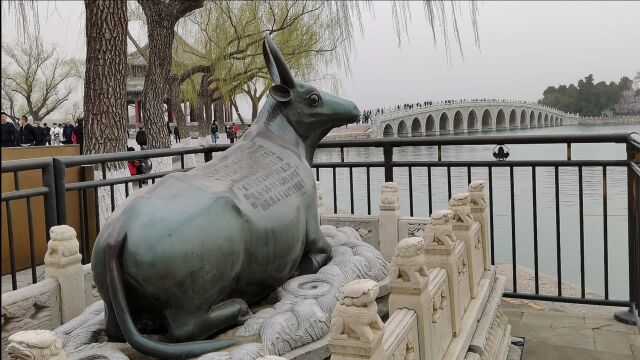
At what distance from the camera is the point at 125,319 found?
7.31ft

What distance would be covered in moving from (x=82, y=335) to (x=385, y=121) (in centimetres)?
4387

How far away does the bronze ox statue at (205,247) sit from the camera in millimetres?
2275

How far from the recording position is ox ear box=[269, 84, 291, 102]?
3.33 m

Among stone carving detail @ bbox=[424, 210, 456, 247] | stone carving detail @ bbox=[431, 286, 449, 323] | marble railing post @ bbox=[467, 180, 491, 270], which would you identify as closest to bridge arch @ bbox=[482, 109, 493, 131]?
marble railing post @ bbox=[467, 180, 491, 270]

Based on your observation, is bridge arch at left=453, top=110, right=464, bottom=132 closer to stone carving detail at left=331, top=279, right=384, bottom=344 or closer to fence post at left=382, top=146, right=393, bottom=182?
fence post at left=382, top=146, right=393, bottom=182

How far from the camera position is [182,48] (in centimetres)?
2239

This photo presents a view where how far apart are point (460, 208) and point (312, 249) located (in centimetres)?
90

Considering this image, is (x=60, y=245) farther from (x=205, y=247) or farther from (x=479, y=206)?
(x=479, y=206)

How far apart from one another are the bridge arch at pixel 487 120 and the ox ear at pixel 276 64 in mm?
64851

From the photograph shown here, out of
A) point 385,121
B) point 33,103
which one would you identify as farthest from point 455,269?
point 33,103

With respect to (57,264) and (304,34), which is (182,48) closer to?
(304,34)

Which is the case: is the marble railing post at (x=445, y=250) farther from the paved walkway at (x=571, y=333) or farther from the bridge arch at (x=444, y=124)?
the bridge arch at (x=444, y=124)

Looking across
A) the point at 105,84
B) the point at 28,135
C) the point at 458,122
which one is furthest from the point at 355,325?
the point at 458,122

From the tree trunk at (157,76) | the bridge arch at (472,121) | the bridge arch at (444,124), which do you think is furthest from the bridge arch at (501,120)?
the tree trunk at (157,76)
